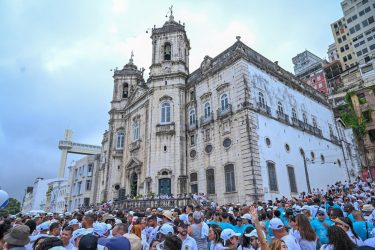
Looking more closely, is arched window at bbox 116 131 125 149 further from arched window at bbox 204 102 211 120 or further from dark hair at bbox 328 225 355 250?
dark hair at bbox 328 225 355 250

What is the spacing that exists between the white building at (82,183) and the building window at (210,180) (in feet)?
77.9

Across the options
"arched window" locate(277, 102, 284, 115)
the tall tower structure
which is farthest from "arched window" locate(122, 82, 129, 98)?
"arched window" locate(277, 102, 284, 115)

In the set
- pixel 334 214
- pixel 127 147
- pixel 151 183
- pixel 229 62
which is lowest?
pixel 334 214

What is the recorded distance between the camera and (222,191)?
22.4 meters

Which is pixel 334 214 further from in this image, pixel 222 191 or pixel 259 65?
pixel 259 65

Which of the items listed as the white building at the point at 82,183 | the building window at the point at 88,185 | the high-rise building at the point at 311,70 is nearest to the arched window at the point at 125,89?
the white building at the point at 82,183

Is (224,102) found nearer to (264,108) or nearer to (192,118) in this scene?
(264,108)

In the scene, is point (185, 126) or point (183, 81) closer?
point (185, 126)

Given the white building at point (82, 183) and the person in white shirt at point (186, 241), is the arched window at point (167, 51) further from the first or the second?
the person in white shirt at point (186, 241)

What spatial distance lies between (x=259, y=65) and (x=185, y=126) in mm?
9778

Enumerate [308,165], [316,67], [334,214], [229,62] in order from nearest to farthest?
[334,214] → [229,62] → [308,165] → [316,67]

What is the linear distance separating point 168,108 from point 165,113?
0.68 meters

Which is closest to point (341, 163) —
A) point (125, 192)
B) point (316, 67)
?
point (125, 192)

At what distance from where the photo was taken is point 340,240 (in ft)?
10.9
